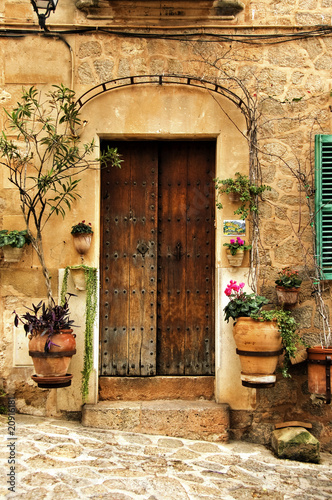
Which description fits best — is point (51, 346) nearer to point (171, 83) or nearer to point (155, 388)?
point (155, 388)

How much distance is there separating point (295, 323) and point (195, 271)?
1074 millimetres

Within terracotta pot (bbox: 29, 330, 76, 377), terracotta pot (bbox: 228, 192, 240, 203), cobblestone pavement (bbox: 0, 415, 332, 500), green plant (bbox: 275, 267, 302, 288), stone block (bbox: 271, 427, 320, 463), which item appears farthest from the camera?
terracotta pot (bbox: 228, 192, 240, 203)

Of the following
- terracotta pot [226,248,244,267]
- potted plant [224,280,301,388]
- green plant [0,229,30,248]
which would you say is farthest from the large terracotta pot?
green plant [0,229,30,248]

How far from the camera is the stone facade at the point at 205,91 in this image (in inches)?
199

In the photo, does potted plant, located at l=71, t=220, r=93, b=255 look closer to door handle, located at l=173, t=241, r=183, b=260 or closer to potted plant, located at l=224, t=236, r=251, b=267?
door handle, located at l=173, t=241, r=183, b=260

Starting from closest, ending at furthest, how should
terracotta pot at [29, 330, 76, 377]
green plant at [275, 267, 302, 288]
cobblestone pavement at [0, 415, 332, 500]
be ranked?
cobblestone pavement at [0, 415, 332, 500]
terracotta pot at [29, 330, 76, 377]
green plant at [275, 267, 302, 288]

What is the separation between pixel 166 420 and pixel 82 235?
179cm

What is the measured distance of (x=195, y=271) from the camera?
5316 mm

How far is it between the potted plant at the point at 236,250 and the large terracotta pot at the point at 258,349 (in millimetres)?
575

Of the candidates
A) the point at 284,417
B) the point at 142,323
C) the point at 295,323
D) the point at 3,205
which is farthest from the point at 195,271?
the point at 3,205

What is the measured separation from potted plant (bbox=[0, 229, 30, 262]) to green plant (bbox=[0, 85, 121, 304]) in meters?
0.09

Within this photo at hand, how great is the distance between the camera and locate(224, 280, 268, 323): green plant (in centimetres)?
465

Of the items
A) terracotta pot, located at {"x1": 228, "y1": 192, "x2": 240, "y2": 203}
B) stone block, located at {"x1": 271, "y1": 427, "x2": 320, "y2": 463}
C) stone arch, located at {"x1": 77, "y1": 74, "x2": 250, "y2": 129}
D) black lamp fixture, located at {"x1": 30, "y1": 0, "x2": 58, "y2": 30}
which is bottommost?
stone block, located at {"x1": 271, "y1": 427, "x2": 320, "y2": 463}

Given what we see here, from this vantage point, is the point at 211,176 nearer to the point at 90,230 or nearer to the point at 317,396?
the point at 90,230
